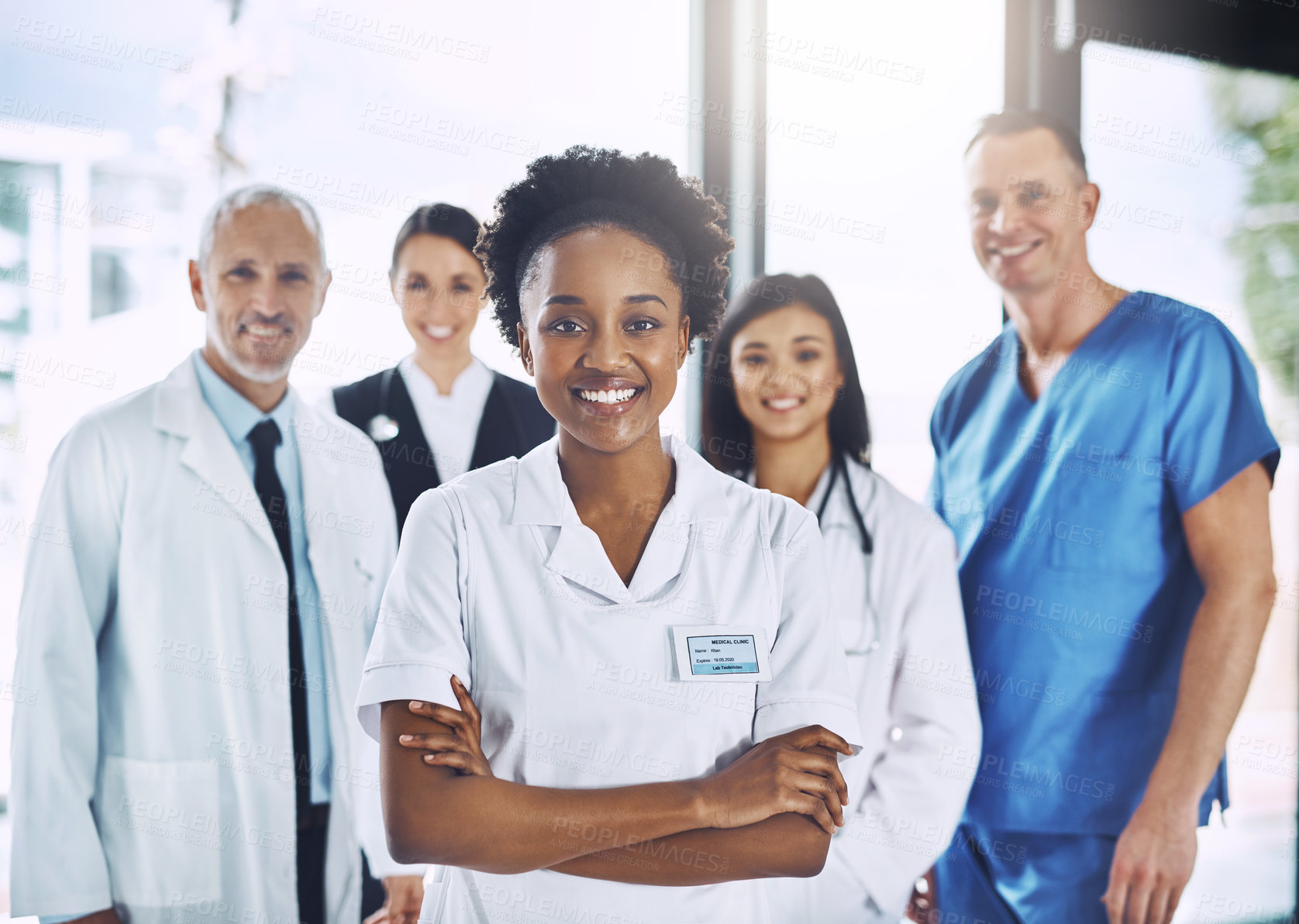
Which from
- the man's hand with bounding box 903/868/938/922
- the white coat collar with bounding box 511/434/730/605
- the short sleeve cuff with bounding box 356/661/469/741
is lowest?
the man's hand with bounding box 903/868/938/922

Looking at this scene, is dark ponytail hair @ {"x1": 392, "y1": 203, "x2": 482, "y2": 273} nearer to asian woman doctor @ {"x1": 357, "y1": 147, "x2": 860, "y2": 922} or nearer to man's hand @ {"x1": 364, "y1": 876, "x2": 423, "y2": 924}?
asian woman doctor @ {"x1": 357, "y1": 147, "x2": 860, "y2": 922}

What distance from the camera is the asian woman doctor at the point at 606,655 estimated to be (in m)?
1.26

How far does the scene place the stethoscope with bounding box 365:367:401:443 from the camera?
187 centimetres

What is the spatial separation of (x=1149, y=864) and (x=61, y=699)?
2.35m

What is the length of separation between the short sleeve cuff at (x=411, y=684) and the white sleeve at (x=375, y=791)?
522 mm

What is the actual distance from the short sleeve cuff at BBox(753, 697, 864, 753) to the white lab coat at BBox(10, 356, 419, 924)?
88cm

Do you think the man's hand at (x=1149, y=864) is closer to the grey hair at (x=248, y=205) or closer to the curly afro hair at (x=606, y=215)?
the curly afro hair at (x=606, y=215)

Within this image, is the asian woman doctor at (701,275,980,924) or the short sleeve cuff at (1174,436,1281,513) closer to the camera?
the asian woman doctor at (701,275,980,924)

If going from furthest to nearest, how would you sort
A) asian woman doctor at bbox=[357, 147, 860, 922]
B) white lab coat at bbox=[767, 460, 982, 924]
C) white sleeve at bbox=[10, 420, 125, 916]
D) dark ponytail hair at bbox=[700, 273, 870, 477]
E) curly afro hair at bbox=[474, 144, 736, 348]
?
1. dark ponytail hair at bbox=[700, 273, 870, 477]
2. white lab coat at bbox=[767, 460, 982, 924]
3. white sleeve at bbox=[10, 420, 125, 916]
4. curly afro hair at bbox=[474, 144, 736, 348]
5. asian woman doctor at bbox=[357, 147, 860, 922]

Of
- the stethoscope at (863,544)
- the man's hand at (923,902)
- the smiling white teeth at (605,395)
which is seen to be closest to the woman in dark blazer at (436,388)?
the smiling white teeth at (605,395)

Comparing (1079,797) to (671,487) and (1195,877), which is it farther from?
(671,487)

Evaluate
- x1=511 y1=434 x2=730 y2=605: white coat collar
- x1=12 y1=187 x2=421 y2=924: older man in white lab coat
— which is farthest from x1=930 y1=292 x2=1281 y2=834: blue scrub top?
x1=12 y1=187 x2=421 y2=924: older man in white lab coat

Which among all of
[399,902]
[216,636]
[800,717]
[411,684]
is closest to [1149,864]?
[800,717]

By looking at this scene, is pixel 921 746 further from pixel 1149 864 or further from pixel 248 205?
pixel 248 205
